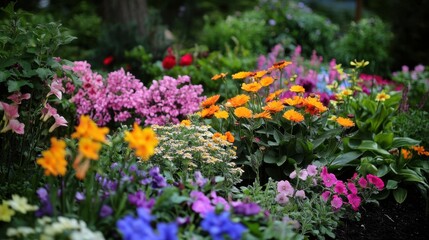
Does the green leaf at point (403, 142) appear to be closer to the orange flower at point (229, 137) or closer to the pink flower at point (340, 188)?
the pink flower at point (340, 188)

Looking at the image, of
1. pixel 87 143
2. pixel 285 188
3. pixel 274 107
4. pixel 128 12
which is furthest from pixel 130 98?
pixel 128 12

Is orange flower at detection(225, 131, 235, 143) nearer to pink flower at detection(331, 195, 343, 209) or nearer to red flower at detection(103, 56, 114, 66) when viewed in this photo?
pink flower at detection(331, 195, 343, 209)

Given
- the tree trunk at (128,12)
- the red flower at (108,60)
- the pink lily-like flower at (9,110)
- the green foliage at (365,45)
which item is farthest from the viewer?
the green foliage at (365,45)

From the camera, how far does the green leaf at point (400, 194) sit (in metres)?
3.31

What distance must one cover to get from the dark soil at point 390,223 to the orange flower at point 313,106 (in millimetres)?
664

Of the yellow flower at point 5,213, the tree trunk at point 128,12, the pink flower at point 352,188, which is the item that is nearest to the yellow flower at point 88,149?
the yellow flower at point 5,213

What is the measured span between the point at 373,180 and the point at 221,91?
2.38 m

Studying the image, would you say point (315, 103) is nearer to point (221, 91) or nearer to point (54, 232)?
point (54, 232)

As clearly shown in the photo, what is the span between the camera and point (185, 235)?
6.99ft

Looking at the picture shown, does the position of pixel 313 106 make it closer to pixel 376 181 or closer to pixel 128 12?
pixel 376 181

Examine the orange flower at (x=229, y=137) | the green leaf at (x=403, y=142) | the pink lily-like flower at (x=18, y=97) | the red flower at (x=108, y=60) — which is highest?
the pink lily-like flower at (x=18, y=97)

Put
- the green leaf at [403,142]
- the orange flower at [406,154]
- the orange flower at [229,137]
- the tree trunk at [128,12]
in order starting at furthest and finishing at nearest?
the tree trunk at [128,12], the green leaf at [403,142], the orange flower at [406,154], the orange flower at [229,137]

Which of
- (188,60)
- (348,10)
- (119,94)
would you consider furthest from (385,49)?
(348,10)

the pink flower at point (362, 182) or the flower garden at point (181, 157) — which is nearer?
the flower garden at point (181, 157)
